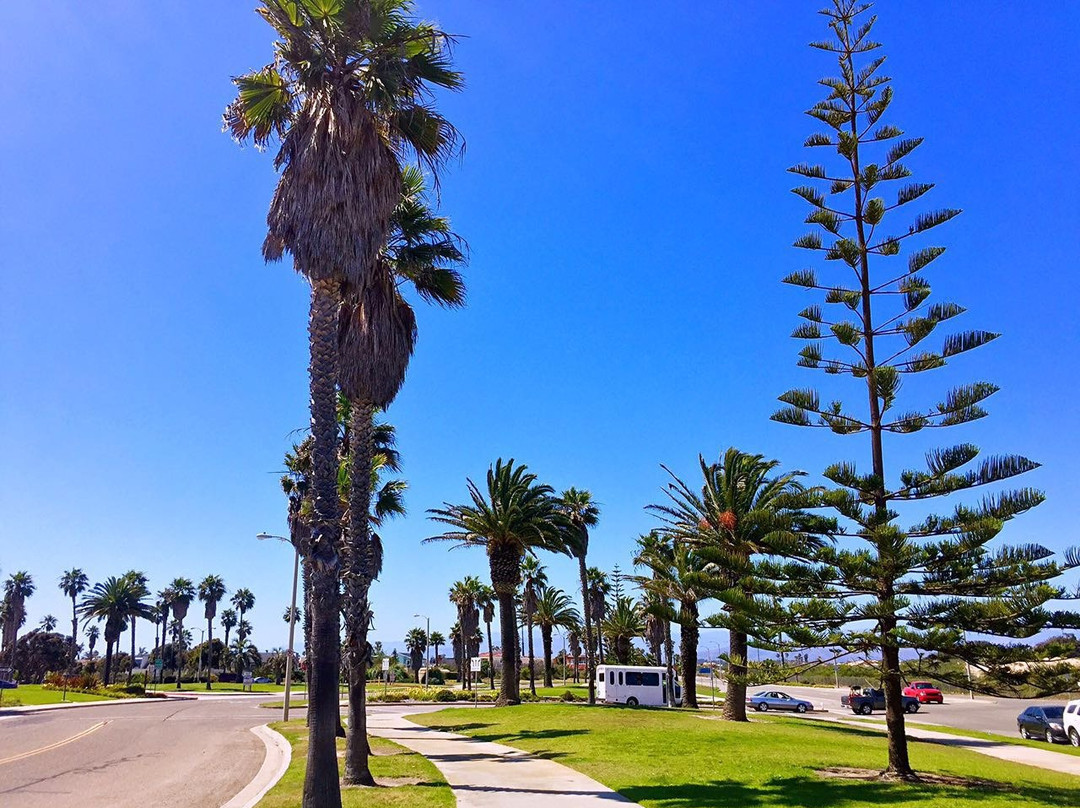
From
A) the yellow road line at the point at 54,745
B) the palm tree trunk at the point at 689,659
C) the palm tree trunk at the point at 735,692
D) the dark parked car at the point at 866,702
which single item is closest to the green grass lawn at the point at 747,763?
the palm tree trunk at the point at 735,692

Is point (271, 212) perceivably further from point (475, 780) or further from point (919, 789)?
point (919, 789)

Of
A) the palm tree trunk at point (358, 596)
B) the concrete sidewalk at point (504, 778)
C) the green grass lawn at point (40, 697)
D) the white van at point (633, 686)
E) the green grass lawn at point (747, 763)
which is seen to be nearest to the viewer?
the green grass lawn at point (747, 763)

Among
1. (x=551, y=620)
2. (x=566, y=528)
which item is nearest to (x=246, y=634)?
(x=551, y=620)

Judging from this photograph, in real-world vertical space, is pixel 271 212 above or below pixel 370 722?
above

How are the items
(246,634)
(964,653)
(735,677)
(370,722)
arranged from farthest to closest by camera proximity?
(246,634) → (370,722) → (735,677) → (964,653)

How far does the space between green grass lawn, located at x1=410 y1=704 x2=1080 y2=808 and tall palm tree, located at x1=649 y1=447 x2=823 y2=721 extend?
5.76 ft

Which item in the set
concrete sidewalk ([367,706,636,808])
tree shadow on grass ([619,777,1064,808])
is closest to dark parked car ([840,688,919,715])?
concrete sidewalk ([367,706,636,808])

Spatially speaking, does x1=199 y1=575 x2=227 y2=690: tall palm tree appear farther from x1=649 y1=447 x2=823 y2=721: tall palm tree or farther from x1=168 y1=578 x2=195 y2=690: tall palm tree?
x1=649 y1=447 x2=823 y2=721: tall palm tree

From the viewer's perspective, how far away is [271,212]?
13.2 metres

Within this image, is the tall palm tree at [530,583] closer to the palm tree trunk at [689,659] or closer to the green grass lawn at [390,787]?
the palm tree trunk at [689,659]

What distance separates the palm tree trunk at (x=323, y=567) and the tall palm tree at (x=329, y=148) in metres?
0.02

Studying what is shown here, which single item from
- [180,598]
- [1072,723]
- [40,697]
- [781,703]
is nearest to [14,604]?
[180,598]

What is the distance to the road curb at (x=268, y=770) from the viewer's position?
12.8m

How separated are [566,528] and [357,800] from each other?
83.4ft
